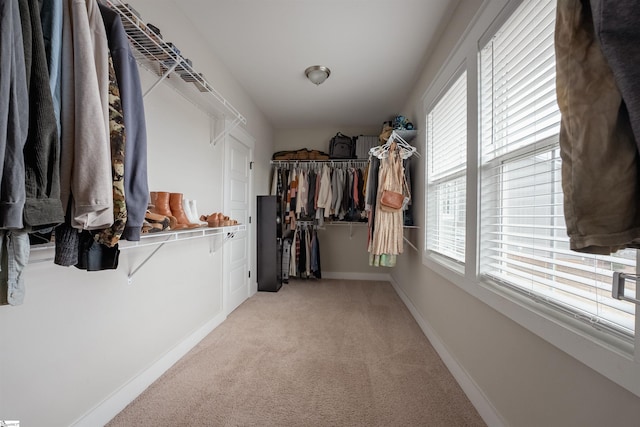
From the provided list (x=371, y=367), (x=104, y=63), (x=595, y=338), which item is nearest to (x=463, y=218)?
(x=595, y=338)

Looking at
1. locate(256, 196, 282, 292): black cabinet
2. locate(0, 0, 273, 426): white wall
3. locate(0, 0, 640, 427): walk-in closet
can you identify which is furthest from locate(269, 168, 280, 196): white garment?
locate(0, 0, 273, 426): white wall

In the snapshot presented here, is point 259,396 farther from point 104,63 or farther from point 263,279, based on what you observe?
point 263,279


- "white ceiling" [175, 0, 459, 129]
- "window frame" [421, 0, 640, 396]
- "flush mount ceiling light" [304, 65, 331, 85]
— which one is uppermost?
"white ceiling" [175, 0, 459, 129]

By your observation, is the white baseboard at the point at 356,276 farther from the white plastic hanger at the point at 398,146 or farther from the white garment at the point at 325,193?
the white plastic hanger at the point at 398,146

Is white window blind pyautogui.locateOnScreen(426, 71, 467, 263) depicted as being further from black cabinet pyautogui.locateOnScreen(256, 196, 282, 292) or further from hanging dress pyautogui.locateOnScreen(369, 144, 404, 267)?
black cabinet pyautogui.locateOnScreen(256, 196, 282, 292)

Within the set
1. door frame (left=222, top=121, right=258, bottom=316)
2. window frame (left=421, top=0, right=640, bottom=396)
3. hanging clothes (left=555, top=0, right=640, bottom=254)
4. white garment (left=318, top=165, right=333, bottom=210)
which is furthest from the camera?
white garment (left=318, top=165, right=333, bottom=210)

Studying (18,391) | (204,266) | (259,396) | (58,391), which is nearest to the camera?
(18,391)

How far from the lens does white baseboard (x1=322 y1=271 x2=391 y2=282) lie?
13.3 feet

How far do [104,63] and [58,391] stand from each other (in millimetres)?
1300

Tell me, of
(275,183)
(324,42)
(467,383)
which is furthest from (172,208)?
(275,183)

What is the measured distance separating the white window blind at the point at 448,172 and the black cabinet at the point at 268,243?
190 cm

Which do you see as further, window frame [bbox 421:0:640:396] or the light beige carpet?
the light beige carpet

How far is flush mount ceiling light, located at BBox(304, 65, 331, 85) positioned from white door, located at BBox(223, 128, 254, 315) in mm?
912

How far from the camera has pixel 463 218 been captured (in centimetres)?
168
